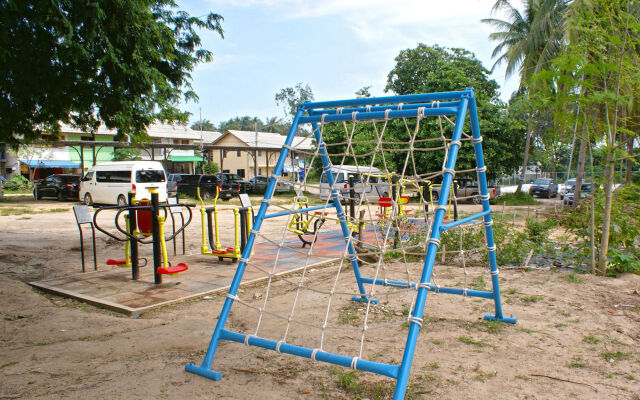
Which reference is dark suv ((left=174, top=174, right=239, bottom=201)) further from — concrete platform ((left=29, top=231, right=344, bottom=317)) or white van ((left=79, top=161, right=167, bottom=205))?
concrete platform ((left=29, top=231, right=344, bottom=317))

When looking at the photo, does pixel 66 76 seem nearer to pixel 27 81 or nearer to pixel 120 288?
pixel 27 81

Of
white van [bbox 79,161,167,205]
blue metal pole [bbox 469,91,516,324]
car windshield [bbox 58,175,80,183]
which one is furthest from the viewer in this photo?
car windshield [bbox 58,175,80,183]

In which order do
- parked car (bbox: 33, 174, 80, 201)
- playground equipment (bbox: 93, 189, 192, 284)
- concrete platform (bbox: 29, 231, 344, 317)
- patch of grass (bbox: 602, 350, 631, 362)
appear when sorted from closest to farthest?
patch of grass (bbox: 602, 350, 631, 362) < concrete platform (bbox: 29, 231, 344, 317) < playground equipment (bbox: 93, 189, 192, 284) < parked car (bbox: 33, 174, 80, 201)

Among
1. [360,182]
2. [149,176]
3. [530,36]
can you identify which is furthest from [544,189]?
[360,182]

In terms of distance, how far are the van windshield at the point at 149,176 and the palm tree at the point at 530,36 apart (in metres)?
14.5

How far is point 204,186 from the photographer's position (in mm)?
22578

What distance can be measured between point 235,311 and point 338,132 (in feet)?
73.1

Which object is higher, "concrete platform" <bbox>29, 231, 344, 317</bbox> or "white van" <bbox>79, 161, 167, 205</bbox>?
"white van" <bbox>79, 161, 167, 205</bbox>

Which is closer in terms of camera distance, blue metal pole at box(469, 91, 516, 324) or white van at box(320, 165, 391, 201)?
blue metal pole at box(469, 91, 516, 324)

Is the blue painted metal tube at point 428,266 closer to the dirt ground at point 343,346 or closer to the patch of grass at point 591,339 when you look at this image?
the dirt ground at point 343,346

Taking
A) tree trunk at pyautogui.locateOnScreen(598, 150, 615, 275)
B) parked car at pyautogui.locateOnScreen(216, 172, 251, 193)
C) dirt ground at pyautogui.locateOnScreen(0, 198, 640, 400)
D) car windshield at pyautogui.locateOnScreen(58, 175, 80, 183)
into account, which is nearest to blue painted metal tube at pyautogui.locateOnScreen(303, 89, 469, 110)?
dirt ground at pyautogui.locateOnScreen(0, 198, 640, 400)

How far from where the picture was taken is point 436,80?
24.0 meters

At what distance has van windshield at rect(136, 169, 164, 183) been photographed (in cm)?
1823

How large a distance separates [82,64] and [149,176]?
13.1m
